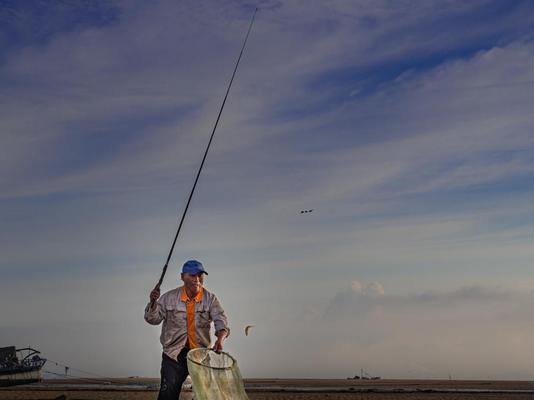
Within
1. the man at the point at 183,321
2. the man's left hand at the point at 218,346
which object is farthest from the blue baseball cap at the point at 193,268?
the man's left hand at the point at 218,346

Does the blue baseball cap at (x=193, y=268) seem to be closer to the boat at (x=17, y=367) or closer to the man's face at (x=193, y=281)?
the man's face at (x=193, y=281)

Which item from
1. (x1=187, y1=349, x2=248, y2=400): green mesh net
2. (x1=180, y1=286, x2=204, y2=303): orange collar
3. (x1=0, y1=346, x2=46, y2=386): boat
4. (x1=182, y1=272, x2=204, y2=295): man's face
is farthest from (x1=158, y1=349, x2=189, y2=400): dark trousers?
(x1=0, y1=346, x2=46, y2=386): boat

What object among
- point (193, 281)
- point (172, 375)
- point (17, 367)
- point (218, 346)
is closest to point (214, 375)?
point (218, 346)

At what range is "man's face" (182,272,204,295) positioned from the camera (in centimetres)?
821

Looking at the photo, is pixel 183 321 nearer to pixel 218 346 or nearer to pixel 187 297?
pixel 187 297

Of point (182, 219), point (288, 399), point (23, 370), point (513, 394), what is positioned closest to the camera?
point (182, 219)

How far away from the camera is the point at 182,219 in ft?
29.9

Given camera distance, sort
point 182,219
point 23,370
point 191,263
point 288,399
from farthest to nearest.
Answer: point 23,370, point 288,399, point 182,219, point 191,263

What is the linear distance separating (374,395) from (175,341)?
1675 centimetres

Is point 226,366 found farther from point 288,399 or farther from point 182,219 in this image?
point 288,399

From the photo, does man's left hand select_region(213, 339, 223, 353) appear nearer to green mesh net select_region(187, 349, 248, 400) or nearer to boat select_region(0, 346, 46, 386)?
green mesh net select_region(187, 349, 248, 400)

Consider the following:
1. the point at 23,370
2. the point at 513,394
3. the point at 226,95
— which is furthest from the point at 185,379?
the point at 23,370

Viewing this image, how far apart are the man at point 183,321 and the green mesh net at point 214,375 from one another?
19 cm

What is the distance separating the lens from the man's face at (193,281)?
8.21 meters
